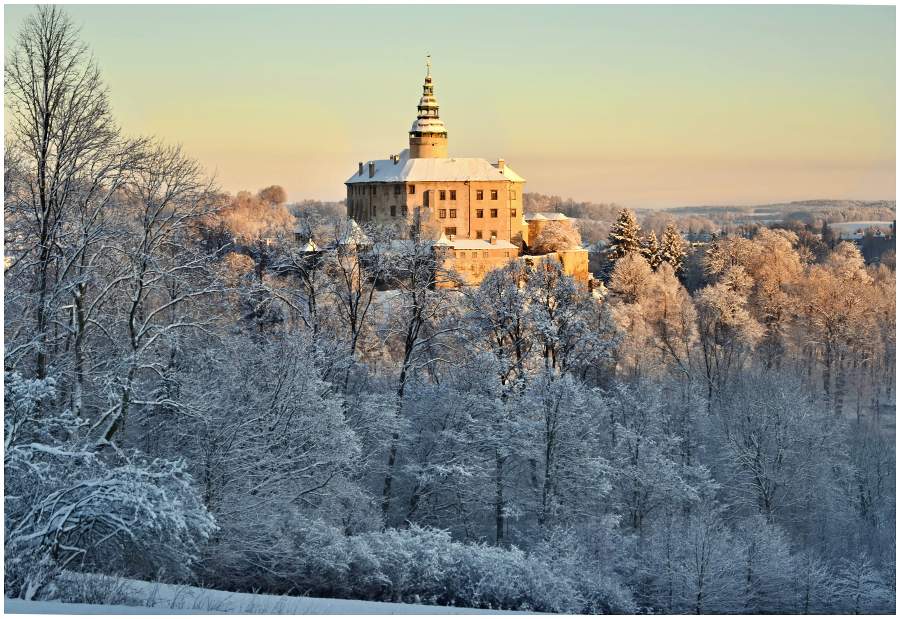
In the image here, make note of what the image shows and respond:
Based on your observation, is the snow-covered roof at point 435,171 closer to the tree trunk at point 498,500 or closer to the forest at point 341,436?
the forest at point 341,436

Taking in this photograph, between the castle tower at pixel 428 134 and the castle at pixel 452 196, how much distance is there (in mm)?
65

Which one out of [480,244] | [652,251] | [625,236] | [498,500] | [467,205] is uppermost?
[467,205]

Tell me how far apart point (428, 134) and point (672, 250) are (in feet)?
58.1

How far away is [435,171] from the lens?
7662 centimetres

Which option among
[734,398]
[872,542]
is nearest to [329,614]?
[872,542]

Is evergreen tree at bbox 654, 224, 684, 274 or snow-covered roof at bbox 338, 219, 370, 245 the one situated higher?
snow-covered roof at bbox 338, 219, 370, 245

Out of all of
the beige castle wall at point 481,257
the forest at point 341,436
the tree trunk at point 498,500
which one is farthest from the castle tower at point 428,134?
the tree trunk at point 498,500

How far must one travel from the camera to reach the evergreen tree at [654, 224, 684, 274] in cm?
7269

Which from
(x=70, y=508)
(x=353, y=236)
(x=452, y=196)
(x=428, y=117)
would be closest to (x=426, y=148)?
(x=428, y=117)

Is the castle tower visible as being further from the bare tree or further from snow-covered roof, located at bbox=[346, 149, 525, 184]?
the bare tree

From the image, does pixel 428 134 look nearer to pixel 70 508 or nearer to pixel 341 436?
pixel 341 436

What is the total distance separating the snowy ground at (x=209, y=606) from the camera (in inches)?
482

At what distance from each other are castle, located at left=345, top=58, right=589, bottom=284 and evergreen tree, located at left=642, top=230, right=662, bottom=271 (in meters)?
3.70

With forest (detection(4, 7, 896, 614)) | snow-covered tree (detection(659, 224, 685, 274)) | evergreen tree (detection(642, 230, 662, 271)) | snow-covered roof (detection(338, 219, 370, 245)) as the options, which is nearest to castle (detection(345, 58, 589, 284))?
evergreen tree (detection(642, 230, 662, 271))
